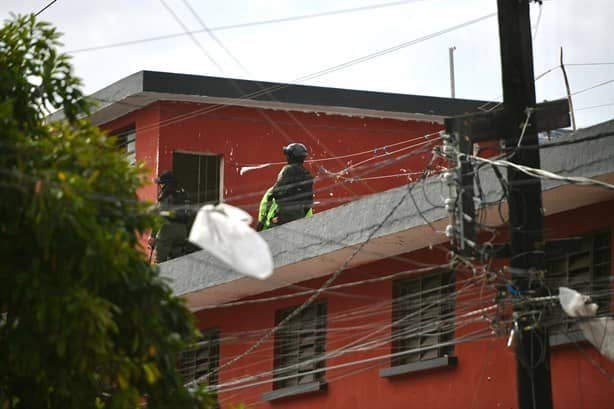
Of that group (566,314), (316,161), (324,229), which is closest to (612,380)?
(566,314)

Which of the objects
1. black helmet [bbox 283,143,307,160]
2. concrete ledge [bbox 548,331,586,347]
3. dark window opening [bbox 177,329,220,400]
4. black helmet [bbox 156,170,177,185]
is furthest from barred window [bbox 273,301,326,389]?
concrete ledge [bbox 548,331,586,347]

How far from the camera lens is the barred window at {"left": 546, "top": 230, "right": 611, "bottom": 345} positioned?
1325 cm

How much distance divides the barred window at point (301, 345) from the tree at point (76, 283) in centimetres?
693

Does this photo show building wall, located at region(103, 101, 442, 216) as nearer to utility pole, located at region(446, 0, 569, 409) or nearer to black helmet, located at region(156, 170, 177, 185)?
black helmet, located at region(156, 170, 177, 185)

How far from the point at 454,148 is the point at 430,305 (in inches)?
139

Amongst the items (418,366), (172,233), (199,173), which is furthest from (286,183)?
(199,173)

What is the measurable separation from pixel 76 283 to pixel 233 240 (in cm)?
104

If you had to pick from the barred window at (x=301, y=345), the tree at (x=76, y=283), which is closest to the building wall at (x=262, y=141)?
the barred window at (x=301, y=345)

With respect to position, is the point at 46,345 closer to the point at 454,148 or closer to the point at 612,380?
the point at 454,148

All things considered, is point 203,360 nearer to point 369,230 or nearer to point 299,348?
point 299,348

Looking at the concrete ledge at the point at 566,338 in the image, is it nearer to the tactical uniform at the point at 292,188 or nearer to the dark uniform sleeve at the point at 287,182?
the tactical uniform at the point at 292,188

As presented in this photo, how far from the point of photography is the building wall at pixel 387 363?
1334 centimetres

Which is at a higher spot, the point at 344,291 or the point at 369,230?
the point at 369,230

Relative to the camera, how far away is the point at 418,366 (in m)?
15.1
